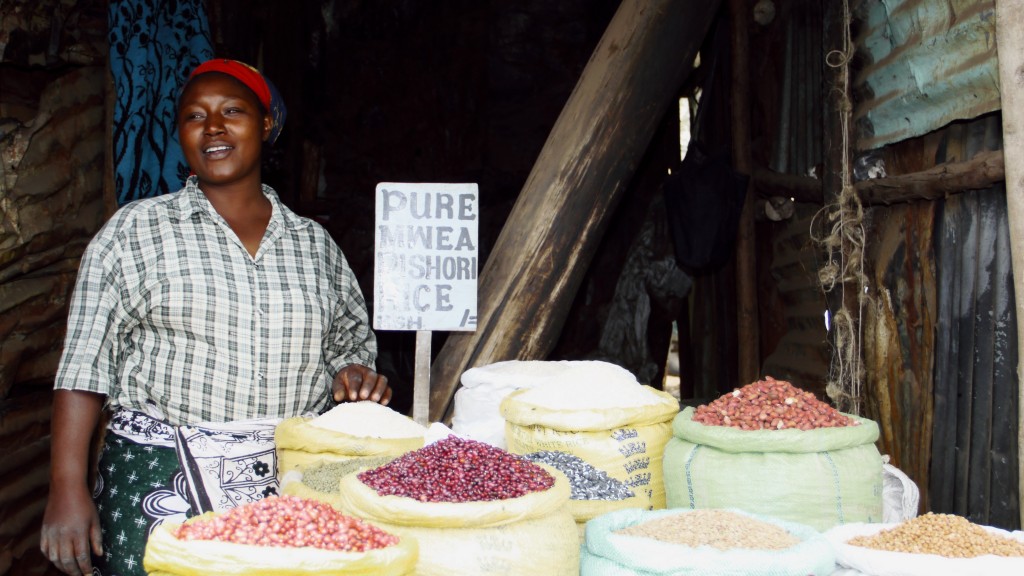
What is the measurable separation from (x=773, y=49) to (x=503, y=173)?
1.97 metres

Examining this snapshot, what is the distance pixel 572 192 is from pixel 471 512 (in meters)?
1.67

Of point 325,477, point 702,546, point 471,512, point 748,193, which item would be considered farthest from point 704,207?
point 471,512

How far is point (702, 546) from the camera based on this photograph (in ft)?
5.19

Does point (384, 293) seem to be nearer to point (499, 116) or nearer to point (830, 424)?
point (830, 424)

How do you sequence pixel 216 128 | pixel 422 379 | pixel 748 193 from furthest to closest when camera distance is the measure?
pixel 748 193 < pixel 422 379 < pixel 216 128

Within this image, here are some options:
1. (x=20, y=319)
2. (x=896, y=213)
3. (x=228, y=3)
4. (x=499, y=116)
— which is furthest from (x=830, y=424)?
(x=499, y=116)

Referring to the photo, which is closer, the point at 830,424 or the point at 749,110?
the point at 830,424

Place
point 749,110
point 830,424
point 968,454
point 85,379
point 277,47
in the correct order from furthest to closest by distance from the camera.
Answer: point 277,47 < point 749,110 < point 968,454 < point 85,379 < point 830,424

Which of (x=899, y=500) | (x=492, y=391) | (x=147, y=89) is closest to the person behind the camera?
(x=899, y=500)

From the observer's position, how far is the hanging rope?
9.16 feet

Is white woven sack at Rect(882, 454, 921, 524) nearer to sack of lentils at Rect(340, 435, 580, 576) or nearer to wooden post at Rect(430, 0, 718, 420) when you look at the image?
sack of lentils at Rect(340, 435, 580, 576)

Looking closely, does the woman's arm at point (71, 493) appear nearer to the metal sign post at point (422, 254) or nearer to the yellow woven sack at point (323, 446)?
the yellow woven sack at point (323, 446)

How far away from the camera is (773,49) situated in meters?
4.20

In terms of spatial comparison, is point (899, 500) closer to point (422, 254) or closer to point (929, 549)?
point (929, 549)
